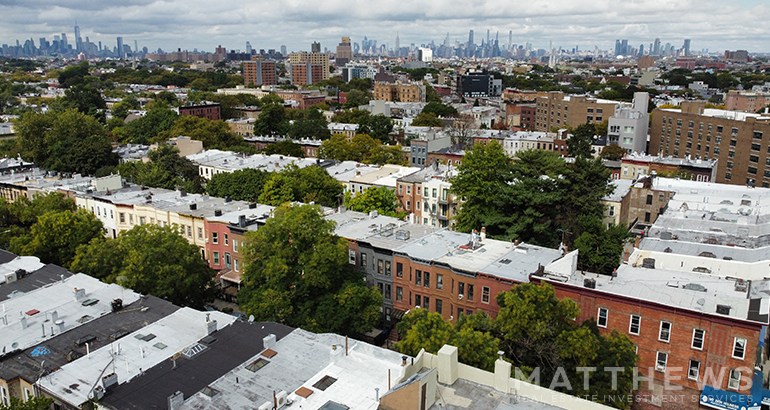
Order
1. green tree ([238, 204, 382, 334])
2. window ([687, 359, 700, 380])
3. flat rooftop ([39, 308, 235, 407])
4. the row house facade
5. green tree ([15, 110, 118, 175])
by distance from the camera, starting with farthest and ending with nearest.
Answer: green tree ([15, 110, 118, 175]) → green tree ([238, 204, 382, 334]) → window ([687, 359, 700, 380]) → the row house facade → flat rooftop ([39, 308, 235, 407])

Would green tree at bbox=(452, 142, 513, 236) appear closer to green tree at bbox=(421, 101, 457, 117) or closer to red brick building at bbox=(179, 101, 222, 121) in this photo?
green tree at bbox=(421, 101, 457, 117)

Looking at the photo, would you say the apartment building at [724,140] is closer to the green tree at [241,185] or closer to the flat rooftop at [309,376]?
the green tree at [241,185]

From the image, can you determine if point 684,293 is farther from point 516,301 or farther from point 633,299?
point 516,301

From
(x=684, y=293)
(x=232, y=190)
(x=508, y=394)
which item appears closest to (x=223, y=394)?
(x=508, y=394)

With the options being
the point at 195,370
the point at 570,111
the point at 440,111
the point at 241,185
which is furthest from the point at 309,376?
the point at 440,111

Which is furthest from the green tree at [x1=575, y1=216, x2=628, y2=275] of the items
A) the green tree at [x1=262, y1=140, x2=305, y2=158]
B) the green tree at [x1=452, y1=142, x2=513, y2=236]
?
the green tree at [x1=262, y1=140, x2=305, y2=158]

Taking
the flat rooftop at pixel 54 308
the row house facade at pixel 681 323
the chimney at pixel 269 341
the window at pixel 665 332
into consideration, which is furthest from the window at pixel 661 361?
the flat rooftop at pixel 54 308

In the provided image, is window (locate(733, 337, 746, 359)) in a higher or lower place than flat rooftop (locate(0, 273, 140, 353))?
lower

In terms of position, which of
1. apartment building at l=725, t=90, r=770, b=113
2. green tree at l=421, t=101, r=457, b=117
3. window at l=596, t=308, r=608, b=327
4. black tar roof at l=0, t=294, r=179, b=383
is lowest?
window at l=596, t=308, r=608, b=327
